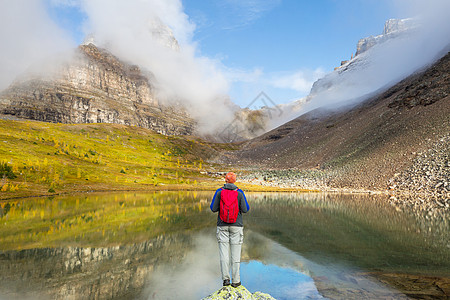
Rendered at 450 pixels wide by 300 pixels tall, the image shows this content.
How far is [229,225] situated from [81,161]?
6906 cm

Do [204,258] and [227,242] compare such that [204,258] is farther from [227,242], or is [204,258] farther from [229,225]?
[229,225]

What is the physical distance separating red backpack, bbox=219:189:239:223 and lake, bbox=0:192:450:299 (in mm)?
2820

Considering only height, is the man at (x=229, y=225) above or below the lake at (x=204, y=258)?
above

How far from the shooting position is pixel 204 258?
13.4m

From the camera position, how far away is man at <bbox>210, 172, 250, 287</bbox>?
8703 millimetres

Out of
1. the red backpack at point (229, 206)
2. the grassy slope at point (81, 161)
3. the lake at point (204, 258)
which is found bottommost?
the lake at point (204, 258)

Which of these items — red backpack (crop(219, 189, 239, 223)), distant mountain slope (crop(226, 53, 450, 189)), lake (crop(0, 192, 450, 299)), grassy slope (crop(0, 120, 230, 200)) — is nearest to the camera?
red backpack (crop(219, 189, 239, 223))

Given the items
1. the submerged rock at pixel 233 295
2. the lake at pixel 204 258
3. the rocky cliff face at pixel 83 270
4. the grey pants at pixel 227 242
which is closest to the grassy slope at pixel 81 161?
the lake at pixel 204 258

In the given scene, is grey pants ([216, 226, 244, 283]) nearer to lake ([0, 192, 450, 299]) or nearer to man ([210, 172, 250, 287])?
man ([210, 172, 250, 287])

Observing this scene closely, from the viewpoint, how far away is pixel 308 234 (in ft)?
62.7

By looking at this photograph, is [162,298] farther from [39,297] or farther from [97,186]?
[97,186]

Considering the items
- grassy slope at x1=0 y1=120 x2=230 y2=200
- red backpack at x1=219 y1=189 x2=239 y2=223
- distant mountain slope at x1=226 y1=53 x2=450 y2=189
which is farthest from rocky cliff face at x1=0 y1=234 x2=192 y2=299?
distant mountain slope at x1=226 y1=53 x2=450 y2=189

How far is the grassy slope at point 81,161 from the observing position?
48.1m

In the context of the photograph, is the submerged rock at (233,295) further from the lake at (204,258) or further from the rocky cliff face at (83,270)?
the rocky cliff face at (83,270)
